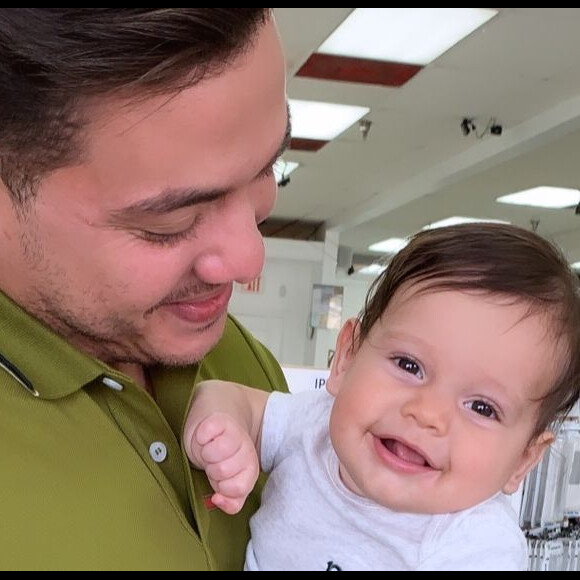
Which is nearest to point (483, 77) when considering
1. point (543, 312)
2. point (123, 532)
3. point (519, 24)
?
point (519, 24)

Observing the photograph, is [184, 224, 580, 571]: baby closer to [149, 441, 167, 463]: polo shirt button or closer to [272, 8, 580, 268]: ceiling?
[149, 441, 167, 463]: polo shirt button

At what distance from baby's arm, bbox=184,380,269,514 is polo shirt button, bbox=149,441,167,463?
0.11 feet

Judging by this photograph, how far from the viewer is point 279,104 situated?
2.70 ft

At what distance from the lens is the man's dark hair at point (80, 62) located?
708mm

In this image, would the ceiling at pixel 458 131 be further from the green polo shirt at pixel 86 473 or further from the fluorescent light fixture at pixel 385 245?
the green polo shirt at pixel 86 473

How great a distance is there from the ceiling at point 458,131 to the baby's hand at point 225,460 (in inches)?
53.9

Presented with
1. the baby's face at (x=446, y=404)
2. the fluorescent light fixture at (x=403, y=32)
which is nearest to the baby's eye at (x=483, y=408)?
the baby's face at (x=446, y=404)

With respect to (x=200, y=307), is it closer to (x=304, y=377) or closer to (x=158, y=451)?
(x=158, y=451)

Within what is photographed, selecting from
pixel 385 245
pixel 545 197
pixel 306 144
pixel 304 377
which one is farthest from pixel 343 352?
pixel 385 245

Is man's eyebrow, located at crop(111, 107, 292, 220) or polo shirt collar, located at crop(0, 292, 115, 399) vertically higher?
man's eyebrow, located at crop(111, 107, 292, 220)

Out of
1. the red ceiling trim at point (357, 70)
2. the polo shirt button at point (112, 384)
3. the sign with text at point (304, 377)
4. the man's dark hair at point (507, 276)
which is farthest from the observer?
the red ceiling trim at point (357, 70)

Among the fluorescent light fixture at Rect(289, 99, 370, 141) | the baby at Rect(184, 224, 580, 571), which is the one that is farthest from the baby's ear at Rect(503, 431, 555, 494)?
the fluorescent light fixture at Rect(289, 99, 370, 141)

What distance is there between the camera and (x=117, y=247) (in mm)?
800

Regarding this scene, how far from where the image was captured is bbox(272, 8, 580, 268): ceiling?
3.71m
